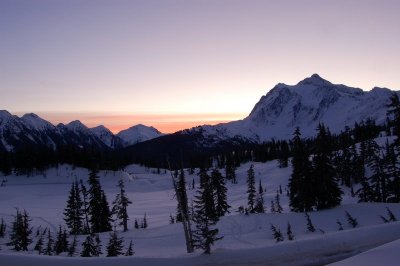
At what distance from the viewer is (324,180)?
155 ft

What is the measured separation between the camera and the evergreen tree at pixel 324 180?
47156 mm

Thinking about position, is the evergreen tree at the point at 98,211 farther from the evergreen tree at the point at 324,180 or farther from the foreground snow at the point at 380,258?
the foreground snow at the point at 380,258

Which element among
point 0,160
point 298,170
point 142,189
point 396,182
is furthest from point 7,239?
point 0,160

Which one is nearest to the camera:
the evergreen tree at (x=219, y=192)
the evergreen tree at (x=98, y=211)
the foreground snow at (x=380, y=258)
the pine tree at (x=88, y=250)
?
the foreground snow at (x=380, y=258)

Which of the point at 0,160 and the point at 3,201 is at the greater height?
the point at 0,160

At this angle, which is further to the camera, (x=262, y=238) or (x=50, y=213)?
(x=50, y=213)

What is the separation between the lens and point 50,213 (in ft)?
281

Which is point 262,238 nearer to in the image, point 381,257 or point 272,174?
point 381,257

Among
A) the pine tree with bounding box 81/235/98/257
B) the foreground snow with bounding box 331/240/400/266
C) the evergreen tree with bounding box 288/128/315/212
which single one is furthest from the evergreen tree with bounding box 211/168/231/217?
the foreground snow with bounding box 331/240/400/266

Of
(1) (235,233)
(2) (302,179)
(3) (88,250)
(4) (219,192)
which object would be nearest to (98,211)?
(4) (219,192)

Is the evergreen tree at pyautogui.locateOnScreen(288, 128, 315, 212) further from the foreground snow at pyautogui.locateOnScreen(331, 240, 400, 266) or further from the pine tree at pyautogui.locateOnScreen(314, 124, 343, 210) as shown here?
the foreground snow at pyautogui.locateOnScreen(331, 240, 400, 266)

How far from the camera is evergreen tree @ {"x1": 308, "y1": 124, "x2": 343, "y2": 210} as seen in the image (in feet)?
155

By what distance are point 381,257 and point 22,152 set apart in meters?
162

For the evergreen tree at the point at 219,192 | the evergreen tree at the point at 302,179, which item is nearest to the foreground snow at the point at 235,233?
the evergreen tree at the point at 302,179
